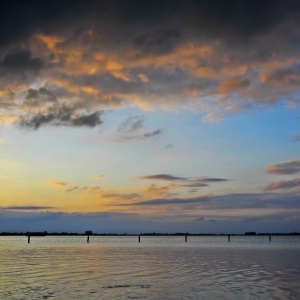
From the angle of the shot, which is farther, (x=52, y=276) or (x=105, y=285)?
(x=52, y=276)

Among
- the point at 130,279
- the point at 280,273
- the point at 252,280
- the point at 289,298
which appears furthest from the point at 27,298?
the point at 280,273

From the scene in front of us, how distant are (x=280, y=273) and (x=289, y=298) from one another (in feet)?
49.6

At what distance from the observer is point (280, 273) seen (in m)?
40.7

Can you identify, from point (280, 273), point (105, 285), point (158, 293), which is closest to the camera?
point (158, 293)

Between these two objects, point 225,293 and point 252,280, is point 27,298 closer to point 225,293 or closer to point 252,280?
point 225,293

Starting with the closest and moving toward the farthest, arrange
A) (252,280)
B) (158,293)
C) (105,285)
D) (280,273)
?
(158,293) < (105,285) < (252,280) < (280,273)

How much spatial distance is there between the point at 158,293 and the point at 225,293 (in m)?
4.55

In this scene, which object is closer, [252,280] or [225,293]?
[225,293]

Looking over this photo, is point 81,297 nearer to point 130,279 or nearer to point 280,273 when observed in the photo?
point 130,279

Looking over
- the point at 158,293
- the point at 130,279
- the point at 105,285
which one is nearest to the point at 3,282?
the point at 105,285

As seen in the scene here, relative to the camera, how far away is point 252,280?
34.8 metres

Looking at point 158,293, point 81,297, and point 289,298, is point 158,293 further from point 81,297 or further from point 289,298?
point 289,298

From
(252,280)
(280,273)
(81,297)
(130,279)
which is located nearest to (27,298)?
(81,297)

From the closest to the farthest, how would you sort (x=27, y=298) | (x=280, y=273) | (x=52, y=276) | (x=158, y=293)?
(x=27, y=298)
(x=158, y=293)
(x=52, y=276)
(x=280, y=273)
